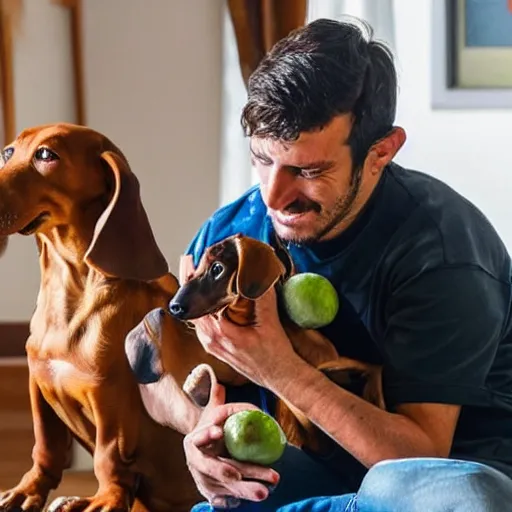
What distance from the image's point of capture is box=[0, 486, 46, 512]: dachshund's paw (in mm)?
1101

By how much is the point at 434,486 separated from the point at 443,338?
0.19m

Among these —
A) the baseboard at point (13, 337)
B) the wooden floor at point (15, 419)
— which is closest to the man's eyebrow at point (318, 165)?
the wooden floor at point (15, 419)

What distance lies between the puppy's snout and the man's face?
0.64ft

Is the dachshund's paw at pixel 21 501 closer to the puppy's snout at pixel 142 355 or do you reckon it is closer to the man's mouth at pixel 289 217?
the puppy's snout at pixel 142 355

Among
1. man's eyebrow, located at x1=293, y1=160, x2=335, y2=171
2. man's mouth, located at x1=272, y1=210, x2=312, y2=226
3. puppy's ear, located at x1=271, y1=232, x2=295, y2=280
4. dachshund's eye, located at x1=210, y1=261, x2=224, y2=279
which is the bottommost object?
puppy's ear, located at x1=271, y1=232, x2=295, y2=280

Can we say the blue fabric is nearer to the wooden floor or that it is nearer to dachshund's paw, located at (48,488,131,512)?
dachshund's paw, located at (48,488,131,512)

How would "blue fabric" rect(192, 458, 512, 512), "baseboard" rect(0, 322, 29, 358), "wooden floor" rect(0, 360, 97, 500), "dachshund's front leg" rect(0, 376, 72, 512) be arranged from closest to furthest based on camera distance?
"blue fabric" rect(192, 458, 512, 512) → "dachshund's front leg" rect(0, 376, 72, 512) → "wooden floor" rect(0, 360, 97, 500) → "baseboard" rect(0, 322, 29, 358)

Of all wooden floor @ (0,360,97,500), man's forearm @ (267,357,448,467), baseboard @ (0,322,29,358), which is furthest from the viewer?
baseboard @ (0,322,29,358)

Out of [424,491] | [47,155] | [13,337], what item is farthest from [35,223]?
[13,337]

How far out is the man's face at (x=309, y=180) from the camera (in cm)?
104

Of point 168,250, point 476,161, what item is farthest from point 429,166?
point 168,250

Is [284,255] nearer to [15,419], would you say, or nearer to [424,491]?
[424,491]

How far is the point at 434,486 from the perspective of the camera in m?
0.92

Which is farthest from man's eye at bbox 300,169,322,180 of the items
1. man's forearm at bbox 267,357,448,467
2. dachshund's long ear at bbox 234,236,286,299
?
man's forearm at bbox 267,357,448,467
